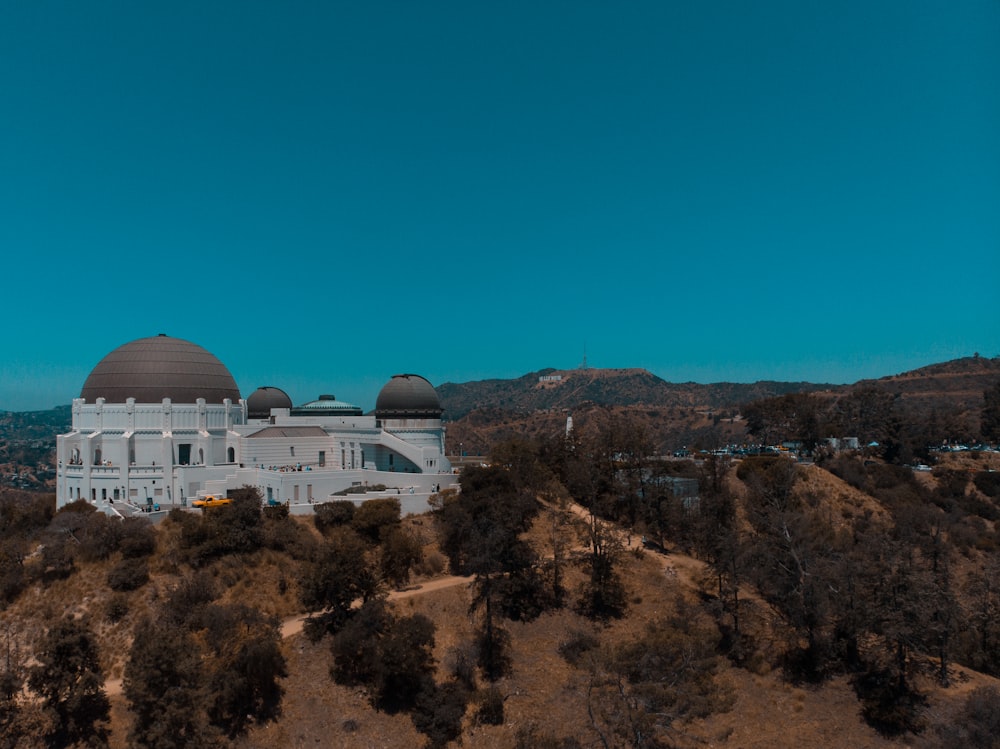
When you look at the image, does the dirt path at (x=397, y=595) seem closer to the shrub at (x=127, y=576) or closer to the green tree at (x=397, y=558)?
the green tree at (x=397, y=558)

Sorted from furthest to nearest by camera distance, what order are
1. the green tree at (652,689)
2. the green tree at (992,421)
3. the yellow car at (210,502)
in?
the green tree at (992,421)
the yellow car at (210,502)
the green tree at (652,689)

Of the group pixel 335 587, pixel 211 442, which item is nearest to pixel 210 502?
pixel 211 442

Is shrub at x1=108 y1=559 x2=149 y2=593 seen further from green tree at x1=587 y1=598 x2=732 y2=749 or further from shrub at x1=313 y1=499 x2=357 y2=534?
green tree at x1=587 y1=598 x2=732 y2=749

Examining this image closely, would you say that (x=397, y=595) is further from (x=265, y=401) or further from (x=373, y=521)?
(x=265, y=401)

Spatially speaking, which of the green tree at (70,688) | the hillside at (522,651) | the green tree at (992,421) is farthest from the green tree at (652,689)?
the green tree at (992,421)

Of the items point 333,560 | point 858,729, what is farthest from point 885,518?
point 333,560

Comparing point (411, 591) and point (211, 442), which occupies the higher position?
point (211, 442)
